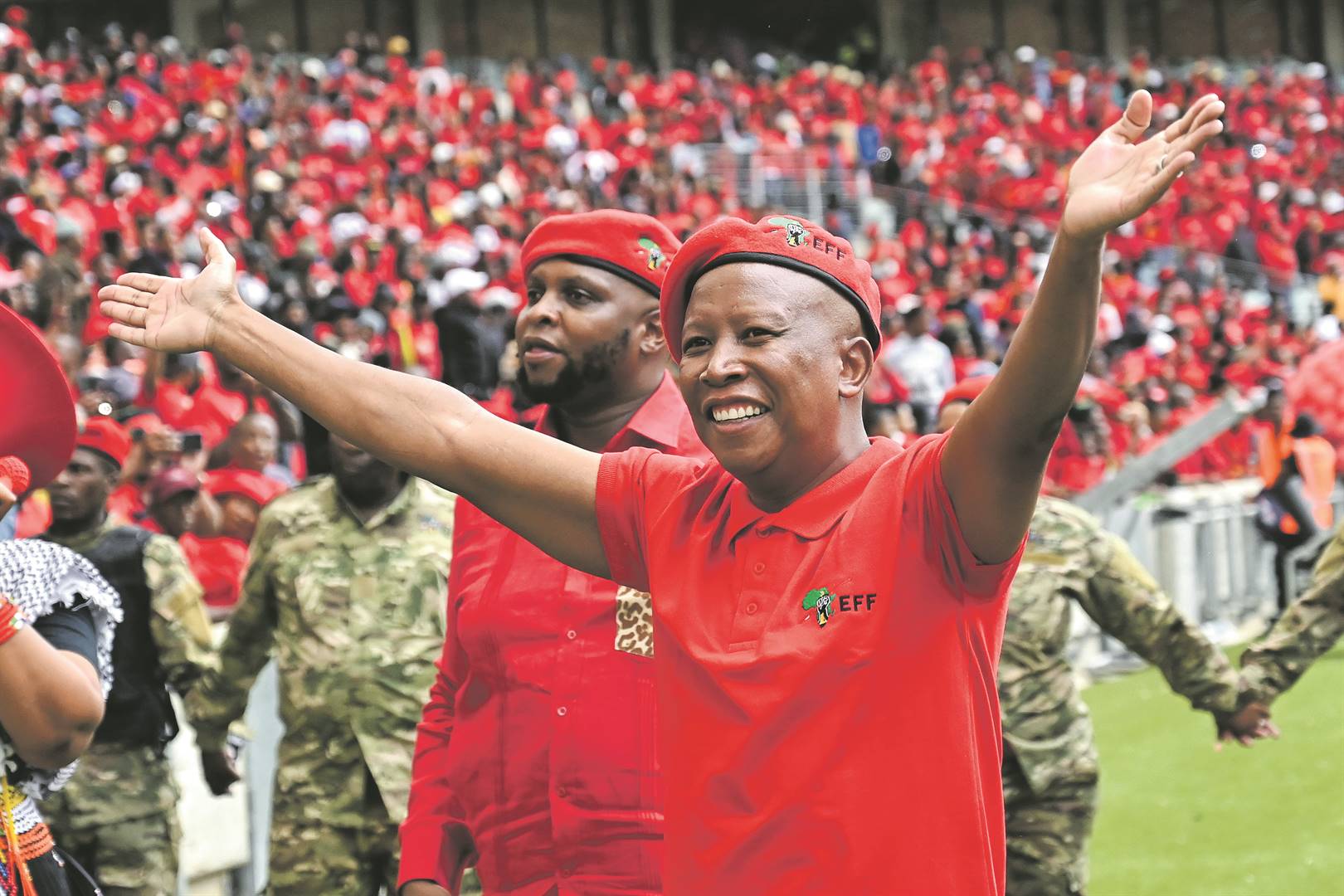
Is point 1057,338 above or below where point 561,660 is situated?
above

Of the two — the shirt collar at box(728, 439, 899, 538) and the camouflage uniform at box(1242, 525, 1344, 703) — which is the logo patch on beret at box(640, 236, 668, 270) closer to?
the shirt collar at box(728, 439, 899, 538)

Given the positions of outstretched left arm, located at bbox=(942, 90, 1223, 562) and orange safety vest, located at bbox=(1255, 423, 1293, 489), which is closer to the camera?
outstretched left arm, located at bbox=(942, 90, 1223, 562)

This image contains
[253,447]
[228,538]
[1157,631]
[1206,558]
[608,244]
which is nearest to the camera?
[608,244]

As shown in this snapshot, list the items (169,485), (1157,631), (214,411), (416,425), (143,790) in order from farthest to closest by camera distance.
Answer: (214,411)
(169,485)
(1157,631)
(143,790)
(416,425)

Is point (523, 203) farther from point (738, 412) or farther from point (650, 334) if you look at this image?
point (738, 412)

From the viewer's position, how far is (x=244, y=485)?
793 cm

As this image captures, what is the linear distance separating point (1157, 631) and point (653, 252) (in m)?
1.98

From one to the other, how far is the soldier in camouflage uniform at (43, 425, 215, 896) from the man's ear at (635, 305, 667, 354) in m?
1.81

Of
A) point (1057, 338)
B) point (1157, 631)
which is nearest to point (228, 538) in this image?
point (1157, 631)

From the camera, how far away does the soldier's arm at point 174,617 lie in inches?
191

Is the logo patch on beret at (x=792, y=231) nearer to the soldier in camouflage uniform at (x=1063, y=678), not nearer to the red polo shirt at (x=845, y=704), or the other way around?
the red polo shirt at (x=845, y=704)

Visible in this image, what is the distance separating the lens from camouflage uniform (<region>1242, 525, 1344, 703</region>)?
197 inches

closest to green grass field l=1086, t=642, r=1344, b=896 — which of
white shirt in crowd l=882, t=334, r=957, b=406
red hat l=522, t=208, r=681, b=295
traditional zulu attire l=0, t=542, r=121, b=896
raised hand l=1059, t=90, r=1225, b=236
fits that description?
red hat l=522, t=208, r=681, b=295

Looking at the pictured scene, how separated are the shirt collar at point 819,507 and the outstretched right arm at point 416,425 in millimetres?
237
